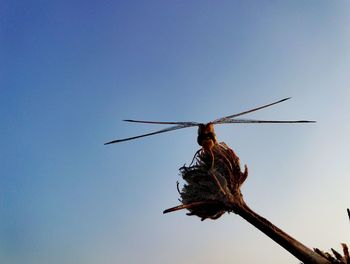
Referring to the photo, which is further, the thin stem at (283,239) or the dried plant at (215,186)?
the dried plant at (215,186)

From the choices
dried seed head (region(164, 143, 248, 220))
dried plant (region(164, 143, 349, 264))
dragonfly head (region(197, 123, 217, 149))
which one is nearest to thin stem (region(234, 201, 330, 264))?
dried plant (region(164, 143, 349, 264))

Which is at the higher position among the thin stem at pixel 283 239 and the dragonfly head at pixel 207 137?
the dragonfly head at pixel 207 137

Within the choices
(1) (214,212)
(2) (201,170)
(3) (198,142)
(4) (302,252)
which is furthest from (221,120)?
(4) (302,252)

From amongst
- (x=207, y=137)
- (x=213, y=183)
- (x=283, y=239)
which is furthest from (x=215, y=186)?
(x=283, y=239)

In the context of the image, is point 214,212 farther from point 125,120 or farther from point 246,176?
point 125,120

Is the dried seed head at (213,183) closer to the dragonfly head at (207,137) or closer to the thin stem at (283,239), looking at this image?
the dragonfly head at (207,137)

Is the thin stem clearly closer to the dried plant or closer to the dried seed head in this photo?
the dried plant

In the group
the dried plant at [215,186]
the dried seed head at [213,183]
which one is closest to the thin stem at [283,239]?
the dried plant at [215,186]
